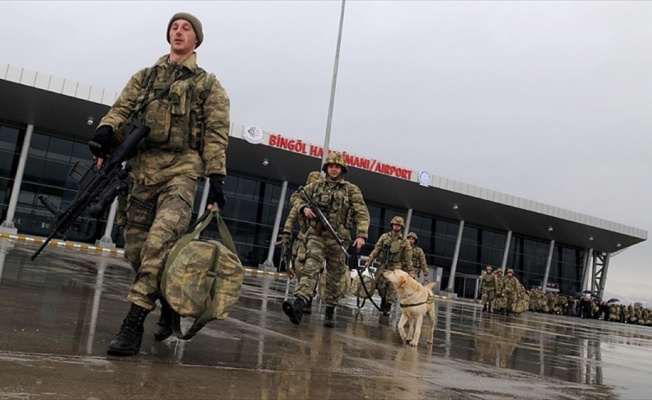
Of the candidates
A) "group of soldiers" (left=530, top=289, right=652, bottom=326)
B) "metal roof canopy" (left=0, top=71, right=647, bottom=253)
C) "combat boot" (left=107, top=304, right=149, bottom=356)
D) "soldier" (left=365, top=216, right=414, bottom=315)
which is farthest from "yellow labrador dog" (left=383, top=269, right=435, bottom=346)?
"group of soldiers" (left=530, top=289, right=652, bottom=326)

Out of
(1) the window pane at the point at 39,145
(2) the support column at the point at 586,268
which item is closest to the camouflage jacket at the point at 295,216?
(1) the window pane at the point at 39,145

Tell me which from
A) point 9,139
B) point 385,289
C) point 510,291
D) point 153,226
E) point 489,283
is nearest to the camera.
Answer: point 153,226

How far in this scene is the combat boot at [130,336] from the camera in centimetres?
293

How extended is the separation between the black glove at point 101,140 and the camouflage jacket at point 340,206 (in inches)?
131

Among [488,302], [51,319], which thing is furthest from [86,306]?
[488,302]

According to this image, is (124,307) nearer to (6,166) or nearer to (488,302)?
(488,302)

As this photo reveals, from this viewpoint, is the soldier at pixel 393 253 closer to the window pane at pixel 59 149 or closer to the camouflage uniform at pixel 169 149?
the camouflage uniform at pixel 169 149

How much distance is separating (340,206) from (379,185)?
29509mm

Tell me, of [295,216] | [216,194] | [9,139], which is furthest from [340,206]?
[9,139]

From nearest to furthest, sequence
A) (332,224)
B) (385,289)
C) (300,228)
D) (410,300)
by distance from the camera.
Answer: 1. (410,300)
2. (332,224)
3. (300,228)
4. (385,289)

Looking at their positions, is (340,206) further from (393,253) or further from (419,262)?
(419,262)

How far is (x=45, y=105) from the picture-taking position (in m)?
25.9

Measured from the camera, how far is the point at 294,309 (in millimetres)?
5609

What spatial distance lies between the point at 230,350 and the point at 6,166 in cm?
3128
